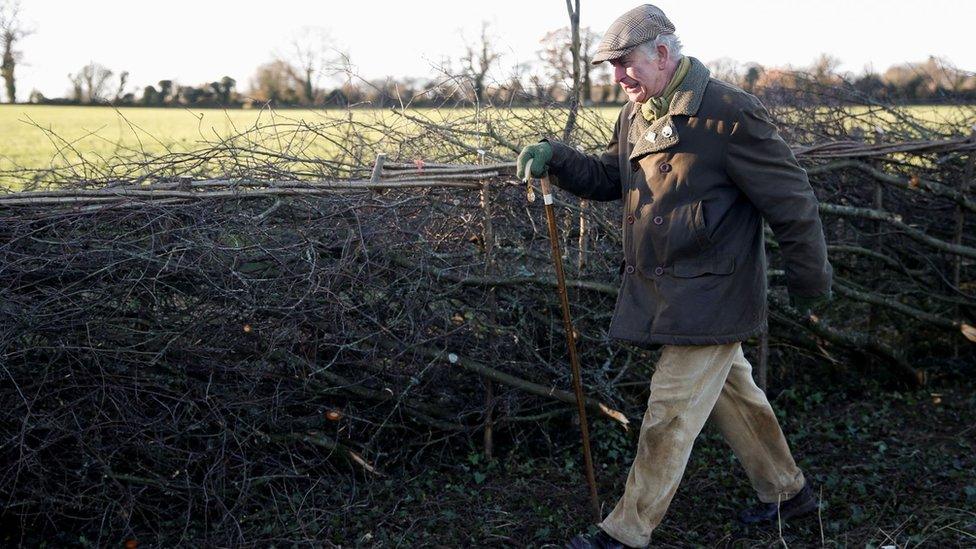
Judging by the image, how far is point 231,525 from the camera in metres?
3.84

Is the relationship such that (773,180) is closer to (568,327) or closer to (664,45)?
(664,45)

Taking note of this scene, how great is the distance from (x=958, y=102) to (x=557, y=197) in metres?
3.95

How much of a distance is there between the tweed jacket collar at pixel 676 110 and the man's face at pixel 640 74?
2.9 inches

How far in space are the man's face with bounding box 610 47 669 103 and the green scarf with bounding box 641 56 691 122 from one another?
2 centimetres

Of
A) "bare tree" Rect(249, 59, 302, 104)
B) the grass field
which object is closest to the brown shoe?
the grass field

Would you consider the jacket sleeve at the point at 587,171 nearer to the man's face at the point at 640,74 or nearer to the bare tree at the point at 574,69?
the man's face at the point at 640,74

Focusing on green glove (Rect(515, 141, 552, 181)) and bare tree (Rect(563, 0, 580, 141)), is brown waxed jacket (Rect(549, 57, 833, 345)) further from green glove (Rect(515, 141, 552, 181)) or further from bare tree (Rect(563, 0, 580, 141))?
A: bare tree (Rect(563, 0, 580, 141))

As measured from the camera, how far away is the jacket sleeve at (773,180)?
10.5ft

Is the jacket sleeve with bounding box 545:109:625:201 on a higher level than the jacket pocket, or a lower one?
higher

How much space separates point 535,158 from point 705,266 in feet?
2.57

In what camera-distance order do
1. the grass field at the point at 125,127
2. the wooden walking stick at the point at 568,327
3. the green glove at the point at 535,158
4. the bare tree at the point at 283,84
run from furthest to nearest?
the bare tree at the point at 283,84 → the grass field at the point at 125,127 → the wooden walking stick at the point at 568,327 → the green glove at the point at 535,158

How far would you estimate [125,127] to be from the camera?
19750 mm

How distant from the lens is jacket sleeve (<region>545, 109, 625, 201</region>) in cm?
368

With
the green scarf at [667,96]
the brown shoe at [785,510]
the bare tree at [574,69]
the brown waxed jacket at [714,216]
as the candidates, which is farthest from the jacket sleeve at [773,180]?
the bare tree at [574,69]
